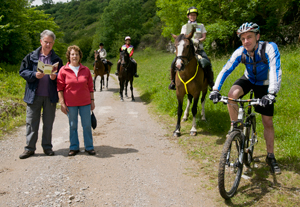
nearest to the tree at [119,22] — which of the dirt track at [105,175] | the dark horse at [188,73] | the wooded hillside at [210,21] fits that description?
the wooded hillside at [210,21]

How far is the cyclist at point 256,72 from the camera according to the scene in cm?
353

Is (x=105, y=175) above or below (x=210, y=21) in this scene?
below

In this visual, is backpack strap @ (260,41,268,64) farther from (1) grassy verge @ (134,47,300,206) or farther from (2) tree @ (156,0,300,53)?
(2) tree @ (156,0,300,53)

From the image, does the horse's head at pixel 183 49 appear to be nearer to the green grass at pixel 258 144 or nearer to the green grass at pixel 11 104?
the green grass at pixel 258 144

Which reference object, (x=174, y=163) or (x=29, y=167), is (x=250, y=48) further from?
(x=29, y=167)

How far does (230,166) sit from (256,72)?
164cm

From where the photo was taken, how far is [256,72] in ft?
12.5

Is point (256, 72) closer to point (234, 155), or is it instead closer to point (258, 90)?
point (258, 90)

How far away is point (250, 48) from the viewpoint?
3666 mm

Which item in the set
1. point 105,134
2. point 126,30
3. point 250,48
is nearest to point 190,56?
point 250,48

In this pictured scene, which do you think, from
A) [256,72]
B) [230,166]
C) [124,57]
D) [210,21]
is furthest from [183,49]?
[210,21]

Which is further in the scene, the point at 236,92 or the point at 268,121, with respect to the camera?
the point at 268,121

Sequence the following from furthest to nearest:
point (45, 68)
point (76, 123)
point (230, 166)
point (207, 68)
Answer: point (207, 68) < point (76, 123) < point (45, 68) < point (230, 166)

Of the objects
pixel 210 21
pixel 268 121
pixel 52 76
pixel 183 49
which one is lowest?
pixel 268 121
